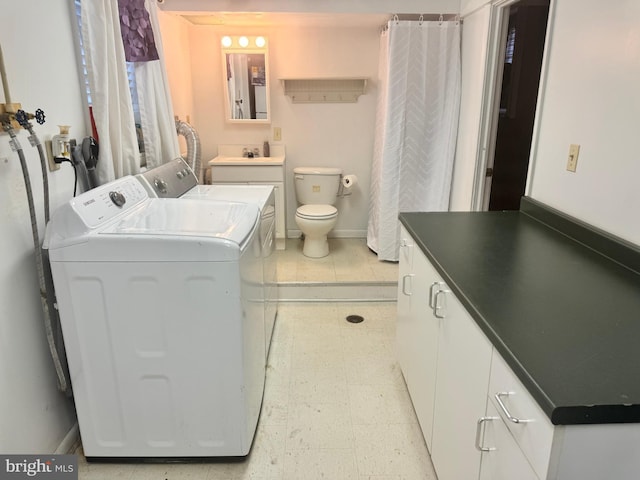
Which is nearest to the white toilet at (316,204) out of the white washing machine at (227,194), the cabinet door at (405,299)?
the white washing machine at (227,194)

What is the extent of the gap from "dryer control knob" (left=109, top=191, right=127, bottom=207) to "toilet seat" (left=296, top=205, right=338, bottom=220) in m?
1.92

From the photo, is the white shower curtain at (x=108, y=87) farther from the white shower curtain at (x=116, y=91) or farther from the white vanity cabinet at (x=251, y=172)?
the white vanity cabinet at (x=251, y=172)

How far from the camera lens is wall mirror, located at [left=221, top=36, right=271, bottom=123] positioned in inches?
151

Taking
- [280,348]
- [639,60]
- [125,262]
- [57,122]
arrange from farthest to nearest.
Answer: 1. [280,348]
2. [57,122]
3. [125,262]
4. [639,60]

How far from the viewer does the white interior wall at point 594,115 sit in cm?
147

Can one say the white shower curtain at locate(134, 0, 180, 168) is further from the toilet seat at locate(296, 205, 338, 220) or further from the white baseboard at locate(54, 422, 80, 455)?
the white baseboard at locate(54, 422, 80, 455)

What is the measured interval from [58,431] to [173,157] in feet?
5.22

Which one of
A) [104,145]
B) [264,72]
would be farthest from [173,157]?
[264,72]

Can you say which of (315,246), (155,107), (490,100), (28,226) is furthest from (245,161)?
(28,226)

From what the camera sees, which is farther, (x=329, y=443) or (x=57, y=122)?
(x=329, y=443)

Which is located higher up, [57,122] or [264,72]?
[264,72]

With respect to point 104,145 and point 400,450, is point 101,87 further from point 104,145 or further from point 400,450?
point 400,450

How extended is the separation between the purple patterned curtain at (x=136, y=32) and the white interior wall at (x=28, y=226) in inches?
15.9

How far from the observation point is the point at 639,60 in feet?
4.67
